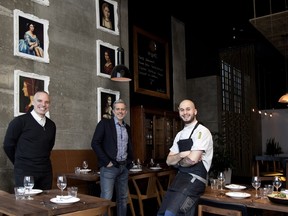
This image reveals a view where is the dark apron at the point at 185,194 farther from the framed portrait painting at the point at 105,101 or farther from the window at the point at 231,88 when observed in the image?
the window at the point at 231,88

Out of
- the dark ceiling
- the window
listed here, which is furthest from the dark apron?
the window

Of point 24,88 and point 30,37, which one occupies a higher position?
point 30,37

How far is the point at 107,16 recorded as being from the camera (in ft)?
21.0

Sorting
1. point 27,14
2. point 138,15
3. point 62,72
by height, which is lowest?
point 62,72

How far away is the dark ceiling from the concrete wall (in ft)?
5.44

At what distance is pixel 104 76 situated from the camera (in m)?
6.21

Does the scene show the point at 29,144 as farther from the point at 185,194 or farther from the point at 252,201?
the point at 252,201

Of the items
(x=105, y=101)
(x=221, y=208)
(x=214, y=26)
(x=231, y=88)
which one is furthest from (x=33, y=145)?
(x=231, y=88)

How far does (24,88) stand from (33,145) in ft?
5.67

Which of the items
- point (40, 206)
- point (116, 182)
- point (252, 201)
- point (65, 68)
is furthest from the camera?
point (65, 68)

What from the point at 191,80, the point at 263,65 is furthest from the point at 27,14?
the point at 263,65

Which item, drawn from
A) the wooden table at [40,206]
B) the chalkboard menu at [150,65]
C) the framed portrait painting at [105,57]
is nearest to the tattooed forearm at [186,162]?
the wooden table at [40,206]

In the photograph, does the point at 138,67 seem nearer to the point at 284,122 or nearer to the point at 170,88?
the point at 170,88

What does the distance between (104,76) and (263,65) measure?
8.33m
